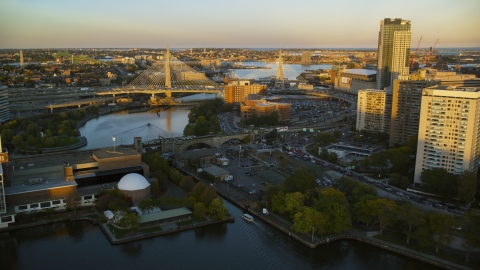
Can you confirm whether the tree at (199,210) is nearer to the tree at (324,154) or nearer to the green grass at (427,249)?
the green grass at (427,249)

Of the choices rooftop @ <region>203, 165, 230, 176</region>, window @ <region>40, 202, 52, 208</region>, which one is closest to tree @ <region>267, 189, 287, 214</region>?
rooftop @ <region>203, 165, 230, 176</region>

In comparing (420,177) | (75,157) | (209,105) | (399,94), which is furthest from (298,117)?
(75,157)

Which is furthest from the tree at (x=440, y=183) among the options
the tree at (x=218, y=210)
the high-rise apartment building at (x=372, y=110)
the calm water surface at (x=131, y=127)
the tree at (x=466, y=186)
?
the calm water surface at (x=131, y=127)

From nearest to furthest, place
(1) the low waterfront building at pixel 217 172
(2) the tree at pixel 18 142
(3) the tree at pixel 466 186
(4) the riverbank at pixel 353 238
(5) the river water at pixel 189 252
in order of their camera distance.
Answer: (4) the riverbank at pixel 353 238 → (5) the river water at pixel 189 252 → (3) the tree at pixel 466 186 → (1) the low waterfront building at pixel 217 172 → (2) the tree at pixel 18 142

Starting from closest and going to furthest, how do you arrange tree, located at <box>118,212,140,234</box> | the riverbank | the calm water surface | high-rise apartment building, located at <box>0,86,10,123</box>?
the riverbank < tree, located at <box>118,212,140,234</box> < the calm water surface < high-rise apartment building, located at <box>0,86,10,123</box>

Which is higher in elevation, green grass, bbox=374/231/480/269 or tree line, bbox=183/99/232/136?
tree line, bbox=183/99/232/136

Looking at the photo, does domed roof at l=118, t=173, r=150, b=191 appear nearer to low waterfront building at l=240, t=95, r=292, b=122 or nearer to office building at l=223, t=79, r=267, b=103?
low waterfront building at l=240, t=95, r=292, b=122

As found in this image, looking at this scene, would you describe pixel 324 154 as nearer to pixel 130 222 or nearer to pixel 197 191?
pixel 197 191

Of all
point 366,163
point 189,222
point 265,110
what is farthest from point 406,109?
point 189,222
